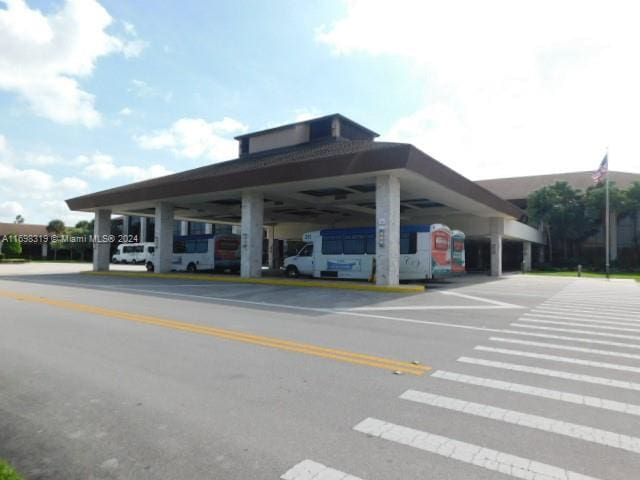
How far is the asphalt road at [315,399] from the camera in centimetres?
344

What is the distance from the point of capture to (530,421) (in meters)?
4.27

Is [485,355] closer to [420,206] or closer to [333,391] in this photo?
[333,391]

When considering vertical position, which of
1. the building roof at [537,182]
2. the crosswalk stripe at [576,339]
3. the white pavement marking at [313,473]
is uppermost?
the building roof at [537,182]

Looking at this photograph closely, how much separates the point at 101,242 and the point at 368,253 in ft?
71.2

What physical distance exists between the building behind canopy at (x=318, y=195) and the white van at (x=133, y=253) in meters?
17.3

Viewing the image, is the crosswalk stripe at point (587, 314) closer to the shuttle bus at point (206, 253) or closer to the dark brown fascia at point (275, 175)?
the dark brown fascia at point (275, 175)

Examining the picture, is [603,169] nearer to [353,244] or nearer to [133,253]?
[353,244]

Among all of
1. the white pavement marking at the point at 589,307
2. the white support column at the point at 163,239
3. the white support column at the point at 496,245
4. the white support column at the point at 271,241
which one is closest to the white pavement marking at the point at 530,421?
the white pavement marking at the point at 589,307

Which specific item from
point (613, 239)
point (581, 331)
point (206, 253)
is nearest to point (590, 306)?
point (581, 331)

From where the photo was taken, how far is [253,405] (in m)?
4.63

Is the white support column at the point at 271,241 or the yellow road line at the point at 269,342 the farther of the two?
the white support column at the point at 271,241

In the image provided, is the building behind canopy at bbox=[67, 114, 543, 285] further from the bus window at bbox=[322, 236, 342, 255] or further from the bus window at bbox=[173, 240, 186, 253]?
the bus window at bbox=[322, 236, 342, 255]

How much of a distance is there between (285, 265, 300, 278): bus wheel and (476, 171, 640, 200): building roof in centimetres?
3445

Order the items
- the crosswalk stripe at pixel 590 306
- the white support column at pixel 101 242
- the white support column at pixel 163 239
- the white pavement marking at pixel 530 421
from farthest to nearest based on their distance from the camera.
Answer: the white support column at pixel 101 242, the white support column at pixel 163 239, the crosswalk stripe at pixel 590 306, the white pavement marking at pixel 530 421
